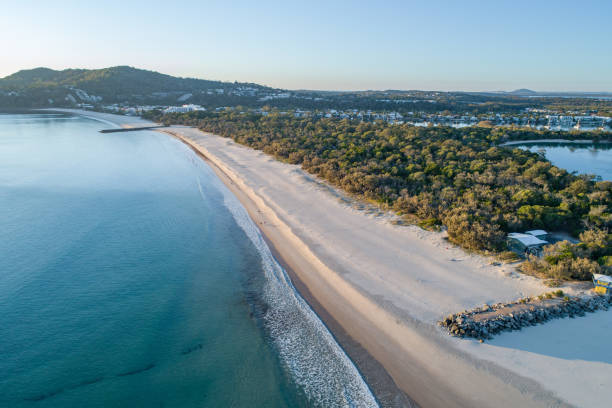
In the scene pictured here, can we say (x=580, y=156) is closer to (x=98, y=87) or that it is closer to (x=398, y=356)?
(x=398, y=356)

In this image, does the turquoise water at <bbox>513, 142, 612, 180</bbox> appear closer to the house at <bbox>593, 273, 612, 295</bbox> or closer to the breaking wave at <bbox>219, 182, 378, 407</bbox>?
the house at <bbox>593, 273, 612, 295</bbox>

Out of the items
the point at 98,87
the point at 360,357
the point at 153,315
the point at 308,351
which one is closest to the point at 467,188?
the point at 360,357

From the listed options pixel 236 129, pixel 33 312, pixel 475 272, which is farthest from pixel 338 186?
pixel 236 129

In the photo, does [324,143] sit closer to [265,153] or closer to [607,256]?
[265,153]

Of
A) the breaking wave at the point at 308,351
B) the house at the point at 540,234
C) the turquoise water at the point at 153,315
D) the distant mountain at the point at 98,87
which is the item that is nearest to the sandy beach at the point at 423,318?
the breaking wave at the point at 308,351

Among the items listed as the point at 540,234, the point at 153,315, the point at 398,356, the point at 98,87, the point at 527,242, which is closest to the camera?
the point at 398,356

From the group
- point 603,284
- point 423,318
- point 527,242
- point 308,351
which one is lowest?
point 308,351

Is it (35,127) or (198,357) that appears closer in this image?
(198,357)

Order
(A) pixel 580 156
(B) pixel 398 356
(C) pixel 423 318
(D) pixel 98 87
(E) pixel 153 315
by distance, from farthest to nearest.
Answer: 1. (D) pixel 98 87
2. (A) pixel 580 156
3. (E) pixel 153 315
4. (C) pixel 423 318
5. (B) pixel 398 356
